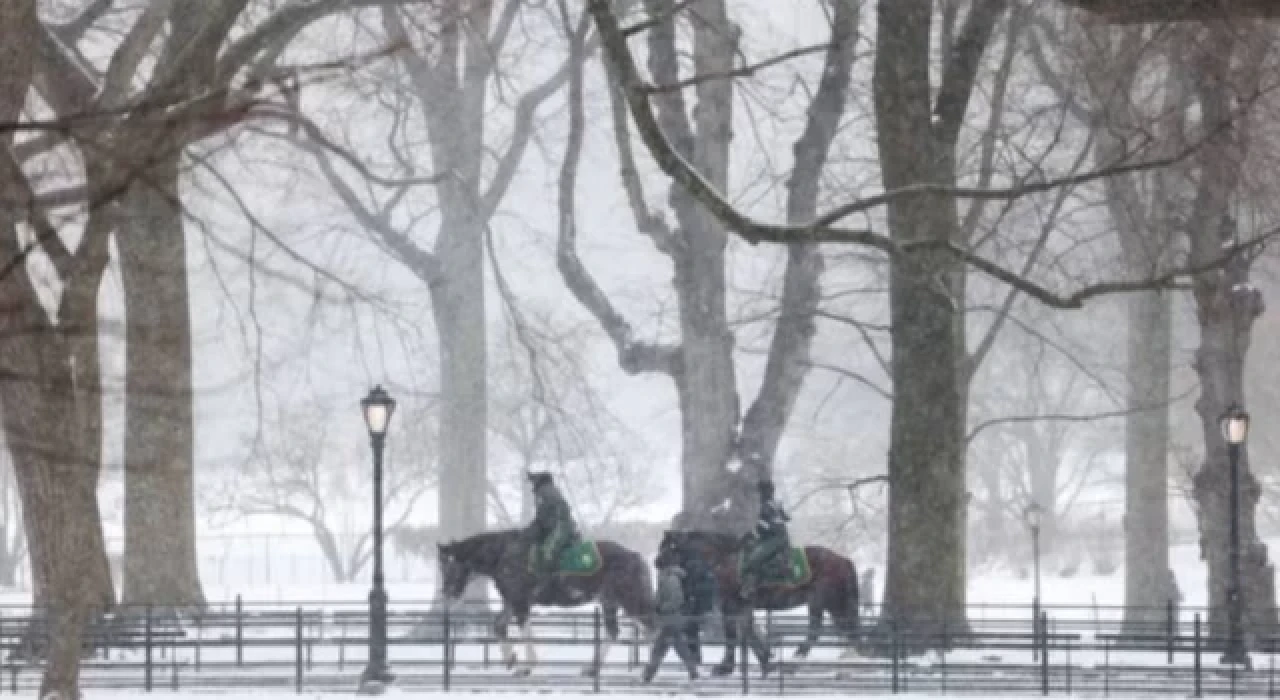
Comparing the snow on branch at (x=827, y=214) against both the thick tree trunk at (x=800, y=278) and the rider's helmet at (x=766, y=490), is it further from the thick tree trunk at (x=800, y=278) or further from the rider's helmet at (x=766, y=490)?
the thick tree trunk at (x=800, y=278)

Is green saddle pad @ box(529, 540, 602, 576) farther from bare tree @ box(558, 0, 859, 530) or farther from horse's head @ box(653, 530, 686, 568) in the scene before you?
bare tree @ box(558, 0, 859, 530)

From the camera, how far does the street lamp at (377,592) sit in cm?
2717

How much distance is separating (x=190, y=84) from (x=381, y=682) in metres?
7.83

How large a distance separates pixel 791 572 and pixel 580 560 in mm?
2357

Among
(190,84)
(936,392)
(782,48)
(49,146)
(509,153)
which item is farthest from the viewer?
(782,48)

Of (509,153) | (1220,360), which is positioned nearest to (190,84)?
(1220,360)

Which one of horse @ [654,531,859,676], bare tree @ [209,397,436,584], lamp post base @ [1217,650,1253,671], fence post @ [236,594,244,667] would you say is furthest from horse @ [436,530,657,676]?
bare tree @ [209,397,436,584]

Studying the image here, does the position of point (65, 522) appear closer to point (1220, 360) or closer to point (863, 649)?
point (863, 649)

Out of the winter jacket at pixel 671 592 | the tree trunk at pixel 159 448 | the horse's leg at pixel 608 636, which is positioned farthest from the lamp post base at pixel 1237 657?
the tree trunk at pixel 159 448

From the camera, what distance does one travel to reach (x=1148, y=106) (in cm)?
3541

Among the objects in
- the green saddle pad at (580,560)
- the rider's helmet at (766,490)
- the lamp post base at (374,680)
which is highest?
the rider's helmet at (766,490)

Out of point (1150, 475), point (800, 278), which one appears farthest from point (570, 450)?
point (800, 278)

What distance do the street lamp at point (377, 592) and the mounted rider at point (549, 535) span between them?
1933mm

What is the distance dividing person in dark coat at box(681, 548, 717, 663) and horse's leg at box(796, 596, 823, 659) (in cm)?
109
